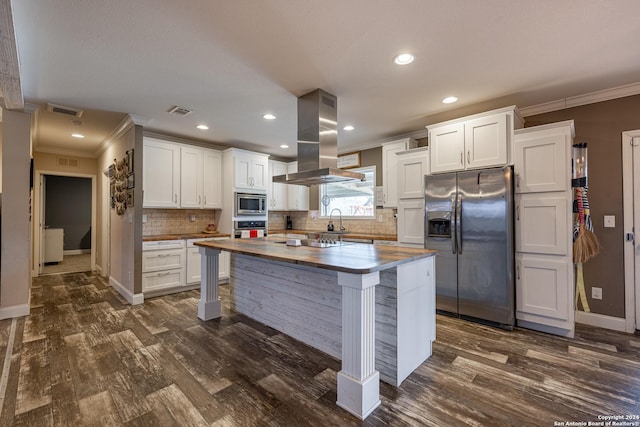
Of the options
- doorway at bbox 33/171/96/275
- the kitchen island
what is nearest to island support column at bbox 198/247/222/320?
the kitchen island

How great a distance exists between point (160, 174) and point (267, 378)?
11.8 ft

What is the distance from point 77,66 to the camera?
2.50m

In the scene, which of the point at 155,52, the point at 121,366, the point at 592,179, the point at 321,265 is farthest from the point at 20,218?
the point at 592,179

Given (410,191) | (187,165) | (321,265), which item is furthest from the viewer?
(187,165)

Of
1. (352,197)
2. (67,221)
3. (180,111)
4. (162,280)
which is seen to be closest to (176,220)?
(162,280)

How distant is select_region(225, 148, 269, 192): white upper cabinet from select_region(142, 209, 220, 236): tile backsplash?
0.79m

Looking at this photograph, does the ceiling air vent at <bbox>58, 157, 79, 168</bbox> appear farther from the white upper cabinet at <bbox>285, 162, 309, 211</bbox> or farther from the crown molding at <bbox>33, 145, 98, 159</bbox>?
the white upper cabinet at <bbox>285, 162, 309, 211</bbox>

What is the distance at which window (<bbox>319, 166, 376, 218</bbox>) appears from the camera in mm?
5164

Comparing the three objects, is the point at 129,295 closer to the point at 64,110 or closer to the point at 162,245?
the point at 162,245

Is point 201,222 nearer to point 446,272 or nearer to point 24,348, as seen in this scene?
point 24,348

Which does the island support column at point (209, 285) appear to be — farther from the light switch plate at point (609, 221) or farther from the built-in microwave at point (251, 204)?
the light switch plate at point (609, 221)

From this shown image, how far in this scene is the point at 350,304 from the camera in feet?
5.87

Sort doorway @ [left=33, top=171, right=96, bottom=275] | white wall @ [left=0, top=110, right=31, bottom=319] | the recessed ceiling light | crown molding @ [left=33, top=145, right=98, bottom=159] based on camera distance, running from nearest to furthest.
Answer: the recessed ceiling light, white wall @ [left=0, top=110, right=31, bottom=319], crown molding @ [left=33, top=145, right=98, bottom=159], doorway @ [left=33, top=171, right=96, bottom=275]

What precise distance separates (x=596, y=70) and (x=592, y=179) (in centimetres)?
119
